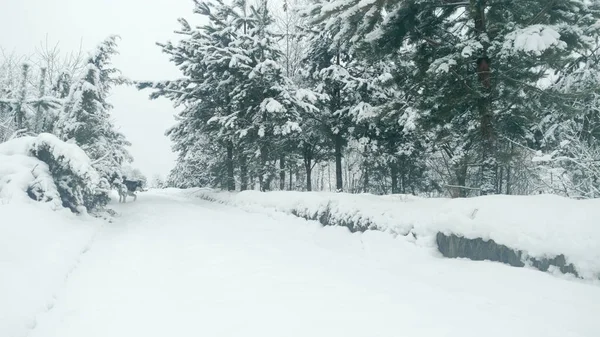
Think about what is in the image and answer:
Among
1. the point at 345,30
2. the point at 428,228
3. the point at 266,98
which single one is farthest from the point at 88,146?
the point at 428,228

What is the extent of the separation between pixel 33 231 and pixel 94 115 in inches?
412

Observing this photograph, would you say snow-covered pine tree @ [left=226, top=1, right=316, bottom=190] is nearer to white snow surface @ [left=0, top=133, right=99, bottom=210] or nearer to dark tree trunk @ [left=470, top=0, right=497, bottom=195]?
white snow surface @ [left=0, top=133, right=99, bottom=210]

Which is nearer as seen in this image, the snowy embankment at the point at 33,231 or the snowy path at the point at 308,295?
the snowy path at the point at 308,295

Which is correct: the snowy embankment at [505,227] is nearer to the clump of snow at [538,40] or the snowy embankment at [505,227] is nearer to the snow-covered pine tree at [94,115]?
the clump of snow at [538,40]

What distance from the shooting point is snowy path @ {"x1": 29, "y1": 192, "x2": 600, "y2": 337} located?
3.25 metres

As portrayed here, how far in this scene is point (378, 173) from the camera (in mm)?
20328

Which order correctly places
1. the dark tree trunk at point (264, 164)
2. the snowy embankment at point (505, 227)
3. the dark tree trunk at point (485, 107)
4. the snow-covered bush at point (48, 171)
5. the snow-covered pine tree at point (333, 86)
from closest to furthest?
the snowy embankment at point (505, 227) → the dark tree trunk at point (485, 107) → the snow-covered bush at point (48, 171) → the snow-covered pine tree at point (333, 86) → the dark tree trunk at point (264, 164)

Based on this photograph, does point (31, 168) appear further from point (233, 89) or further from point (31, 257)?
point (233, 89)

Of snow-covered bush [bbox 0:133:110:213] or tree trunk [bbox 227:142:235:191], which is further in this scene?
tree trunk [bbox 227:142:235:191]

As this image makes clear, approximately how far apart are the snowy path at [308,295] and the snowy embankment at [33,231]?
226 millimetres

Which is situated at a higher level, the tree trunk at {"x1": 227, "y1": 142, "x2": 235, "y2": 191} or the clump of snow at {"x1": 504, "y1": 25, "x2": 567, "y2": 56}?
the clump of snow at {"x1": 504, "y1": 25, "x2": 567, "y2": 56}

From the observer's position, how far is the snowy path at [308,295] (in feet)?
10.7

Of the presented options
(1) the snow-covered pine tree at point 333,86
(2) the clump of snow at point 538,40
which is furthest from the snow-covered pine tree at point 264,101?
(2) the clump of snow at point 538,40

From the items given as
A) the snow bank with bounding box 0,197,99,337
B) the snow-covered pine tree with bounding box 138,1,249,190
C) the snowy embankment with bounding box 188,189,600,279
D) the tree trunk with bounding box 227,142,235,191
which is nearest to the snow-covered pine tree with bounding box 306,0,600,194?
the snowy embankment with bounding box 188,189,600,279
